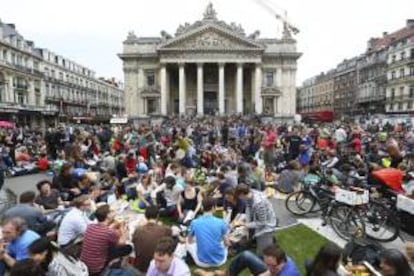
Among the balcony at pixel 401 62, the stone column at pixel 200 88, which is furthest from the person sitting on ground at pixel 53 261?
the balcony at pixel 401 62

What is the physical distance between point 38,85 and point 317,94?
73.7 m

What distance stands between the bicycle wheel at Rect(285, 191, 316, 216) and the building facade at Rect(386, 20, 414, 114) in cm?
5394

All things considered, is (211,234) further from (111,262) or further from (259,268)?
(111,262)

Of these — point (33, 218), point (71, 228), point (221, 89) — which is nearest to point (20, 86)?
point (221, 89)

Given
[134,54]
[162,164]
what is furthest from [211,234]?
[134,54]

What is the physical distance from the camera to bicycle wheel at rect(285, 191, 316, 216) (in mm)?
10484

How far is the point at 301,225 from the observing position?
972 cm

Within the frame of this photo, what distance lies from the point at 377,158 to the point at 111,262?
1160cm

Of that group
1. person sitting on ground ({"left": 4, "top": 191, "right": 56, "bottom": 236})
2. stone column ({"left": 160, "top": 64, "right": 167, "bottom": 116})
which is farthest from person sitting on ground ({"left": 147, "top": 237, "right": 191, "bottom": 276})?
stone column ({"left": 160, "top": 64, "right": 167, "bottom": 116})

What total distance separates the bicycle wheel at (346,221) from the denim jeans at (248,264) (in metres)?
3.33

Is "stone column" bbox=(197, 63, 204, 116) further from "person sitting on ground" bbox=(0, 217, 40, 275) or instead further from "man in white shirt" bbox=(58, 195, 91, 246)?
Answer: "person sitting on ground" bbox=(0, 217, 40, 275)

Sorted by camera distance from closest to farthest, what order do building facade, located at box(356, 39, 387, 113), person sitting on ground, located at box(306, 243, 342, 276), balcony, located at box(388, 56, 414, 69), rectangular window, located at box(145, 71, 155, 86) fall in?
person sitting on ground, located at box(306, 243, 342, 276)
balcony, located at box(388, 56, 414, 69)
rectangular window, located at box(145, 71, 155, 86)
building facade, located at box(356, 39, 387, 113)

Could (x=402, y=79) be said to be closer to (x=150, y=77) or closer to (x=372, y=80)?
(x=372, y=80)

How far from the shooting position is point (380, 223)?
328 inches
